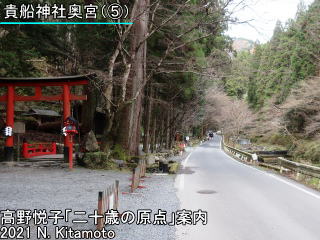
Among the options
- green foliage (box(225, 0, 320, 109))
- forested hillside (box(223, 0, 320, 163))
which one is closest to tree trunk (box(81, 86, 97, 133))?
forested hillside (box(223, 0, 320, 163))

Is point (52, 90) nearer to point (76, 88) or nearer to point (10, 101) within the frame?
point (76, 88)

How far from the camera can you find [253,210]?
743 centimetres

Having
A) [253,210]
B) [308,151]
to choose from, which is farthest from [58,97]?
[308,151]

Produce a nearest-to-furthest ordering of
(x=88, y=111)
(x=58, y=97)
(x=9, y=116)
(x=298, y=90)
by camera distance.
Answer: (x=58, y=97) → (x=9, y=116) → (x=88, y=111) → (x=298, y=90)

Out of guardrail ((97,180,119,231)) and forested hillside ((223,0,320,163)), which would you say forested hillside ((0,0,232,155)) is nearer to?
forested hillside ((223,0,320,163))

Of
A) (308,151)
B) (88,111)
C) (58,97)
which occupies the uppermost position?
(58,97)

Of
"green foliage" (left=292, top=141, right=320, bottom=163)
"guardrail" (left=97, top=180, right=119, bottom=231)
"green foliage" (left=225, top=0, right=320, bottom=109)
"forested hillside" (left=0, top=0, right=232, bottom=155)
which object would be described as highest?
"green foliage" (left=225, top=0, right=320, bottom=109)

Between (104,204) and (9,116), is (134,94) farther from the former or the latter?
(104,204)

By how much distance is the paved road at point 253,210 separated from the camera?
226 inches

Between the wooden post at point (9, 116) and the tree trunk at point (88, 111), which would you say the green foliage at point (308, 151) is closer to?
the tree trunk at point (88, 111)

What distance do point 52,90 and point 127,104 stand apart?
55.7ft

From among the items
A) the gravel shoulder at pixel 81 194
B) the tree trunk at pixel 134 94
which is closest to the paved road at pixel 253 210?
the gravel shoulder at pixel 81 194

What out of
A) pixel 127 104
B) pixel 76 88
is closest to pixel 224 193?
pixel 127 104

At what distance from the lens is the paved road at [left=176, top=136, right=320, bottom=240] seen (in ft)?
18.8
